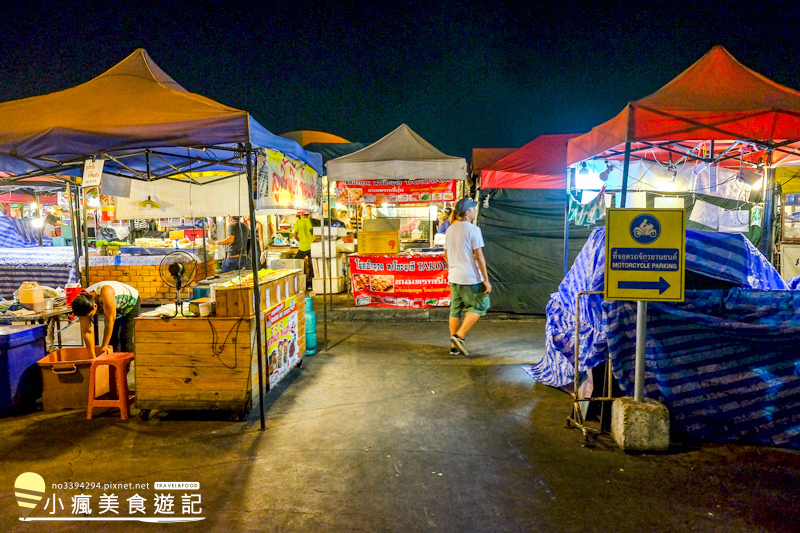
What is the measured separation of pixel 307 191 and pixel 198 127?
104 inches

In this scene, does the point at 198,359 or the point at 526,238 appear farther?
the point at 526,238

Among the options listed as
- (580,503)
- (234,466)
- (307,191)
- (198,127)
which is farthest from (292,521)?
(307,191)

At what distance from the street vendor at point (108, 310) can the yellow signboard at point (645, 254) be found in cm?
523

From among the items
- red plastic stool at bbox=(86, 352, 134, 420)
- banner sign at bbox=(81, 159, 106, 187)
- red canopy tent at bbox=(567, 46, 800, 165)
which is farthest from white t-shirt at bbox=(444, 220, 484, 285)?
banner sign at bbox=(81, 159, 106, 187)

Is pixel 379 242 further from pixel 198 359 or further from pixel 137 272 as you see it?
pixel 198 359

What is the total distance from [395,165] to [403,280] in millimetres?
2642

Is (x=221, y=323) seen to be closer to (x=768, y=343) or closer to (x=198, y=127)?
(x=198, y=127)

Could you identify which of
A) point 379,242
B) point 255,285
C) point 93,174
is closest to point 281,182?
point 255,285

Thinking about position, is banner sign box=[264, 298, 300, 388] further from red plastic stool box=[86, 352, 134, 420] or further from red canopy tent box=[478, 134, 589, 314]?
red canopy tent box=[478, 134, 589, 314]

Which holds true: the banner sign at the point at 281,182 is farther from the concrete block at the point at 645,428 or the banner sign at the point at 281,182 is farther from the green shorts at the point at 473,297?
the concrete block at the point at 645,428

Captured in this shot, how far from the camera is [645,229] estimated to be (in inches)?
153

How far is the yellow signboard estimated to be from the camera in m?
3.82

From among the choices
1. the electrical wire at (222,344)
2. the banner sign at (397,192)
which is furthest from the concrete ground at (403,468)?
the banner sign at (397,192)

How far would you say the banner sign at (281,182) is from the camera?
16.1 feet
